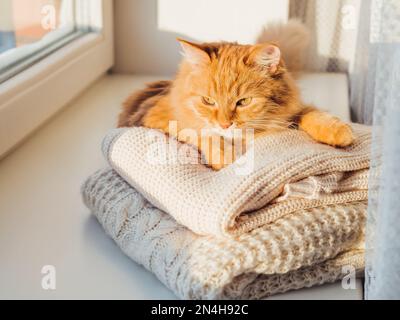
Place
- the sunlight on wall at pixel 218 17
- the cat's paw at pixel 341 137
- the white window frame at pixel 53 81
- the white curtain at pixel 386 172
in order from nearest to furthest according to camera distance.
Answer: the white curtain at pixel 386 172
the cat's paw at pixel 341 137
the white window frame at pixel 53 81
the sunlight on wall at pixel 218 17

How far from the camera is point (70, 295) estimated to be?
88cm

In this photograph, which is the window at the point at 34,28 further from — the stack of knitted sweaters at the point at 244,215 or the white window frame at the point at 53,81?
the stack of knitted sweaters at the point at 244,215

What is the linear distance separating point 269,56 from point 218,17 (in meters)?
1.01

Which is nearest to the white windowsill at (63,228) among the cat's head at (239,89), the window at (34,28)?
the window at (34,28)

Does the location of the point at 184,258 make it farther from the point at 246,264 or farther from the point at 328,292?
the point at 328,292

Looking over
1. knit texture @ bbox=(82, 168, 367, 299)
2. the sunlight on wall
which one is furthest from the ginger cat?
the sunlight on wall

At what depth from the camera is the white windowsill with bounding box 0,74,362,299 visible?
898 millimetres

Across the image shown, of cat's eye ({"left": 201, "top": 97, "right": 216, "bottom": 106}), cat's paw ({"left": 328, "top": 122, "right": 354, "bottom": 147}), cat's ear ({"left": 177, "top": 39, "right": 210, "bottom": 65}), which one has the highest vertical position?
cat's ear ({"left": 177, "top": 39, "right": 210, "bottom": 65})

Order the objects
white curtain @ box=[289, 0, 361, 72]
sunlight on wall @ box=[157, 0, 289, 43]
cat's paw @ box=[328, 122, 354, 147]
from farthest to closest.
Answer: white curtain @ box=[289, 0, 361, 72] < sunlight on wall @ box=[157, 0, 289, 43] < cat's paw @ box=[328, 122, 354, 147]

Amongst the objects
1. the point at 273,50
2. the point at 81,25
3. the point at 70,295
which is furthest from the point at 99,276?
the point at 81,25

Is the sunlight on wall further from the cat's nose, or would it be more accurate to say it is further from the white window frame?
the cat's nose

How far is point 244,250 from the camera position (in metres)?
0.83

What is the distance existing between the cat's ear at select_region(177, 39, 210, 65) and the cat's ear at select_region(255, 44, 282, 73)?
10 cm

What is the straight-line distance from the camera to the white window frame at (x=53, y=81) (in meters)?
1.37
